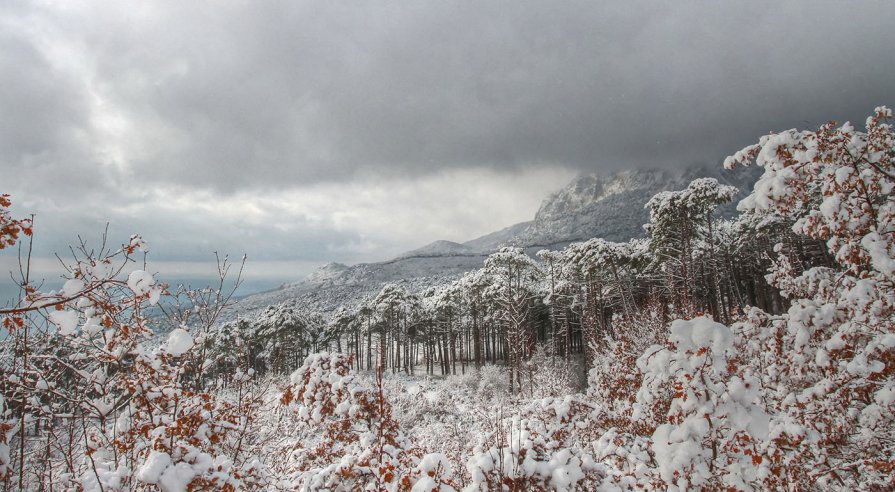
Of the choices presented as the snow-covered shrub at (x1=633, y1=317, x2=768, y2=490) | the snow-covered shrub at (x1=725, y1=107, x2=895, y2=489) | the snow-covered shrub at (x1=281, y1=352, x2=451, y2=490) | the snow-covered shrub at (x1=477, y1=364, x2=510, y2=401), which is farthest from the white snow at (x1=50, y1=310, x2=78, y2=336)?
the snow-covered shrub at (x1=477, y1=364, x2=510, y2=401)

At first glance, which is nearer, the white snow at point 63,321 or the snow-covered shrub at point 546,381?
the white snow at point 63,321

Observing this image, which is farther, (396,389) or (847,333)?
(396,389)

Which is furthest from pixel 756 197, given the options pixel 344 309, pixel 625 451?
pixel 344 309

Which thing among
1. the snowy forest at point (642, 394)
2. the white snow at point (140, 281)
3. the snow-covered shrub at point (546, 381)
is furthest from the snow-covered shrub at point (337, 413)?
the snow-covered shrub at point (546, 381)

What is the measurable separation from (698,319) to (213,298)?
6.23m

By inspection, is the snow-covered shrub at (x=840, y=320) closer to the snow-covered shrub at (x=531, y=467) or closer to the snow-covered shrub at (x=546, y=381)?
the snow-covered shrub at (x=531, y=467)

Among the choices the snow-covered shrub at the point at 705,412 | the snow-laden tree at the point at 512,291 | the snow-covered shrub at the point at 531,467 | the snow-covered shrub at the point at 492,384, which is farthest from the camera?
the snow-covered shrub at the point at 492,384

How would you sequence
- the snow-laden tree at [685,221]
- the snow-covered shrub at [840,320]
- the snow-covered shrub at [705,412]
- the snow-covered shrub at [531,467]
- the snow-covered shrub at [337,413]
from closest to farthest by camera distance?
the snow-covered shrub at [705,412], the snow-covered shrub at [840,320], the snow-covered shrub at [531,467], the snow-covered shrub at [337,413], the snow-laden tree at [685,221]

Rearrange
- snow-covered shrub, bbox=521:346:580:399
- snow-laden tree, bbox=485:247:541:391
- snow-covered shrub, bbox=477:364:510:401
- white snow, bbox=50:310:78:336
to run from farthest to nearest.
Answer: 1. snow-covered shrub, bbox=477:364:510:401
2. snow-laden tree, bbox=485:247:541:391
3. snow-covered shrub, bbox=521:346:580:399
4. white snow, bbox=50:310:78:336

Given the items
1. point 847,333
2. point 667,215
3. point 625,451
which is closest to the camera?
point 847,333

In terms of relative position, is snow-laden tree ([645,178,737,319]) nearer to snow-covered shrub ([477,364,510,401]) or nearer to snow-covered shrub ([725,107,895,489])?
snow-covered shrub ([477,364,510,401])

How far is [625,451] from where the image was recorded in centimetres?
529

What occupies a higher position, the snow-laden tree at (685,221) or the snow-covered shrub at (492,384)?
the snow-laden tree at (685,221)

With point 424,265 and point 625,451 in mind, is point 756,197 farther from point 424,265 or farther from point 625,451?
point 424,265
